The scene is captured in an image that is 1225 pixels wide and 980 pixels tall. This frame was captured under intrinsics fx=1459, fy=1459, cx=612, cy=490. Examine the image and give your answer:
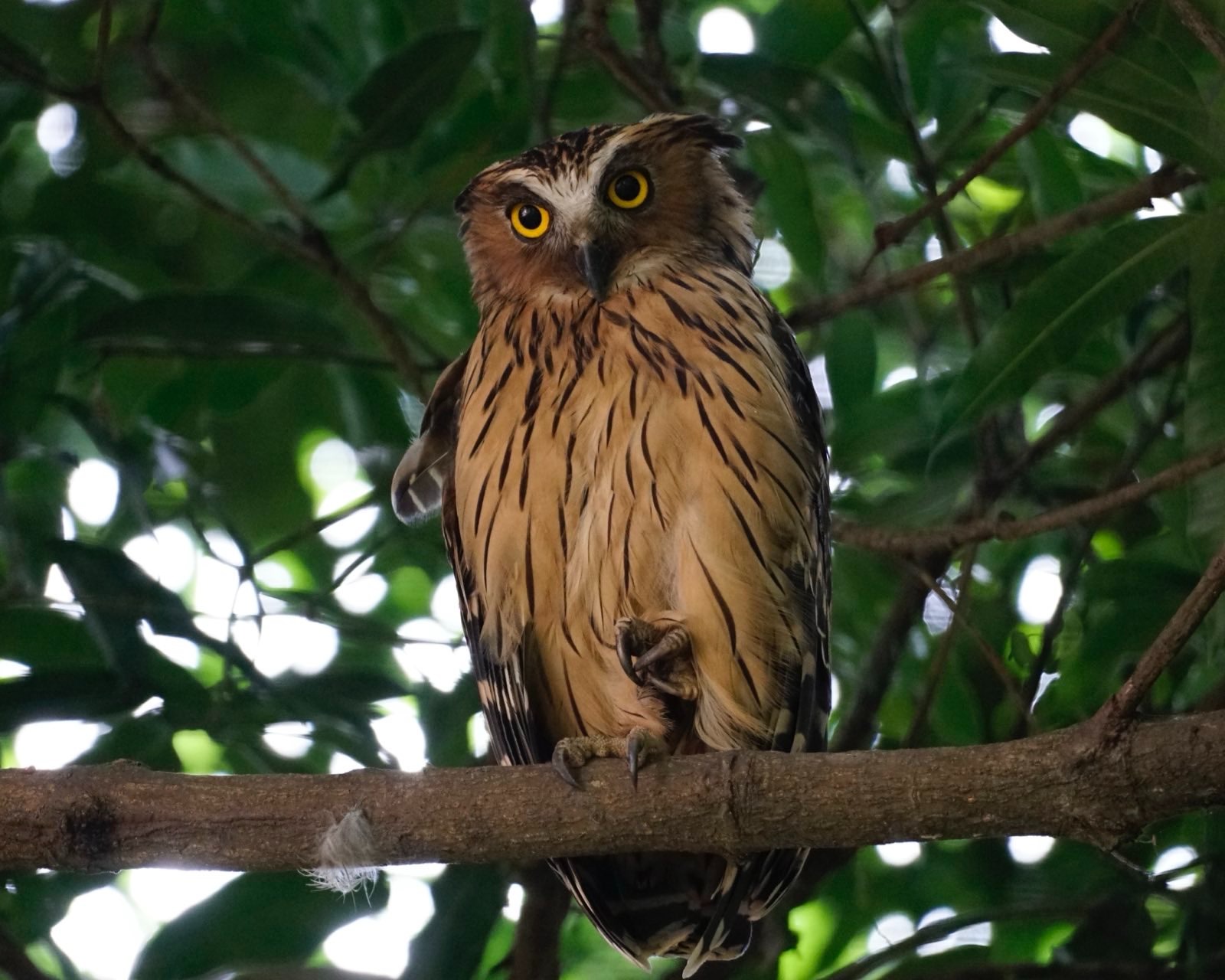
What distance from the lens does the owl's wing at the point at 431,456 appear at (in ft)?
8.39

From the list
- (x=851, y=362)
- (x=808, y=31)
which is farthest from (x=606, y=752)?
(x=808, y=31)

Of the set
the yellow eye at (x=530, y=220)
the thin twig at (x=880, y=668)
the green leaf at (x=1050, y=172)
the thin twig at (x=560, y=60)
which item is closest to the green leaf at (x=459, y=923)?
the thin twig at (x=880, y=668)

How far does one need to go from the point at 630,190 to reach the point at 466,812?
4.16ft

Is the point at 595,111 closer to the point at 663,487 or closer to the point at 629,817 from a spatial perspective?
the point at 663,487

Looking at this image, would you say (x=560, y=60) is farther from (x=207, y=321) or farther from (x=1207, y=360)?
(x=1207, y=360)

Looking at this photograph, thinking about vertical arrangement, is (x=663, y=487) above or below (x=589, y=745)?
above

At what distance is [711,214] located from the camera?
2725 mm

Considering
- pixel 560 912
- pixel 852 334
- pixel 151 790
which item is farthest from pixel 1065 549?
pixel 151 790

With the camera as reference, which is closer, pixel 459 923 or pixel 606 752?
pixel 606 752

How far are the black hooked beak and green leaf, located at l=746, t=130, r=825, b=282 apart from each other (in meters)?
0.38

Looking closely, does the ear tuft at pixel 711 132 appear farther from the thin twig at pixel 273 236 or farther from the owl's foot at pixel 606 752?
the owl's foot at pixel 606 752

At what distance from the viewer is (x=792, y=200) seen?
265cm

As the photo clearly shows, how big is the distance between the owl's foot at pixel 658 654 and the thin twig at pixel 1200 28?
42.4 inches

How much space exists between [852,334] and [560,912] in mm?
1172
